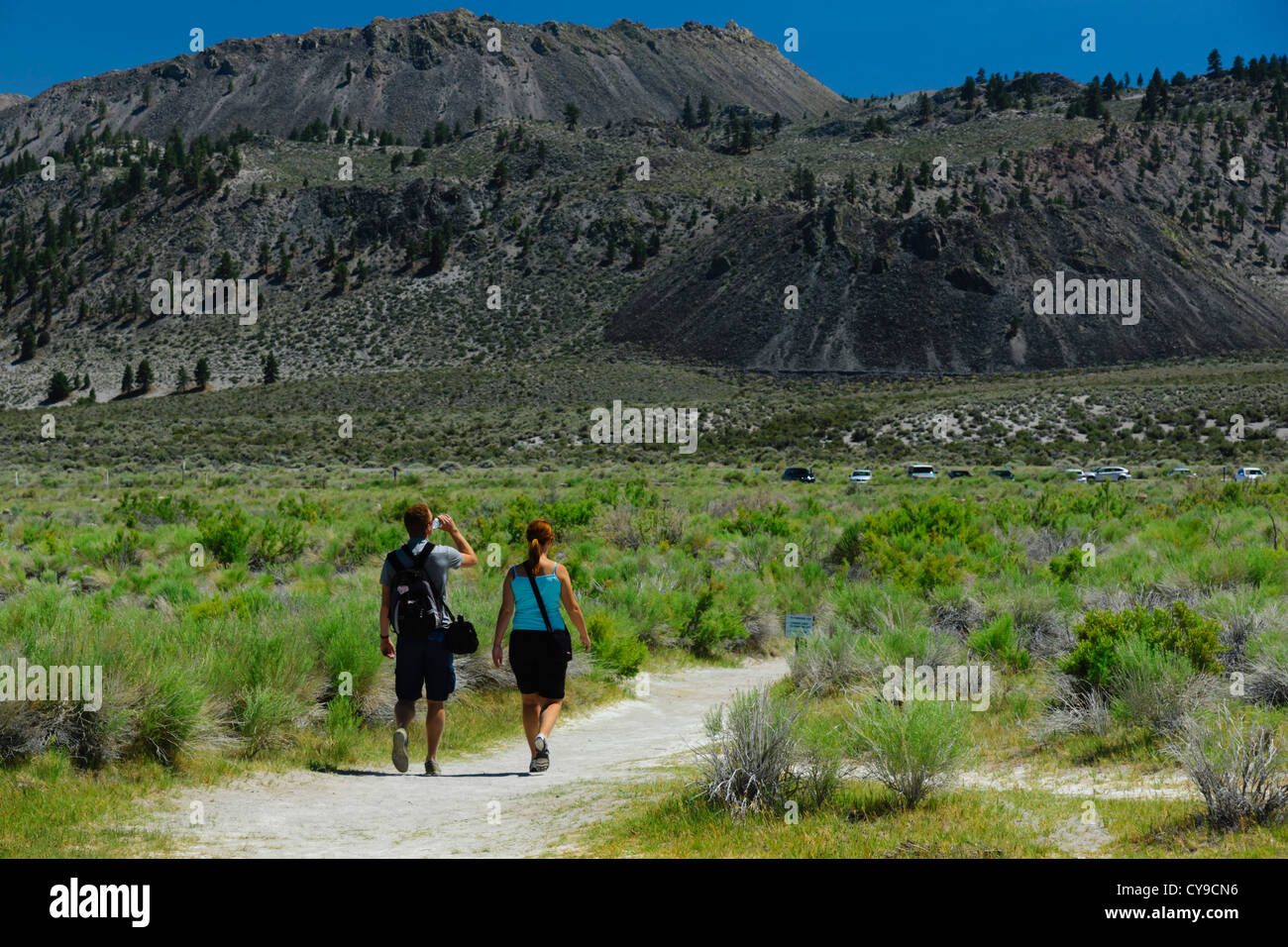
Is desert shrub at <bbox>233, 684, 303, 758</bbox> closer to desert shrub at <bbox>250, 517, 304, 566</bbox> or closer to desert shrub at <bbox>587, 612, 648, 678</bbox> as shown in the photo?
desert shrub at <bbox>587, 612, 648, 678</bbox>

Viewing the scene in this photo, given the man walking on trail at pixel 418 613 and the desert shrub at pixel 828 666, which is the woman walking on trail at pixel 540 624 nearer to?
the man walking on trail at pixel 418 613

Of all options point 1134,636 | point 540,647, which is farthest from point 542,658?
point 1134,636

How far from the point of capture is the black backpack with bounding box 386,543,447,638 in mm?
6875

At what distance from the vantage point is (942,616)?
11727 mm

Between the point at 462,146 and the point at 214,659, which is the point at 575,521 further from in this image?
the point at 462,146

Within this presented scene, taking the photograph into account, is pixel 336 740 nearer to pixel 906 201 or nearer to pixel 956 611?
pixel 956 611

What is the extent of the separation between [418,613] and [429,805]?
1239mm

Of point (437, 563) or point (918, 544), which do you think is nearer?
point (437, 563)

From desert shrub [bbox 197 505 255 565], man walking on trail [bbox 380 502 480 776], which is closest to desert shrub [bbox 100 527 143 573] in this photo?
desert shrub [bbox 197 505 255 565]

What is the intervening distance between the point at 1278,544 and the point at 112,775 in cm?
1405

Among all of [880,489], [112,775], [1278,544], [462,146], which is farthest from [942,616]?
[462,146]

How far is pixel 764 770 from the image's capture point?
18.7ft

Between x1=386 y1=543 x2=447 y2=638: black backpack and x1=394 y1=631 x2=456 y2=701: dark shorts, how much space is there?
106mm

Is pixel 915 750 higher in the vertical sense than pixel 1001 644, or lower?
higher
